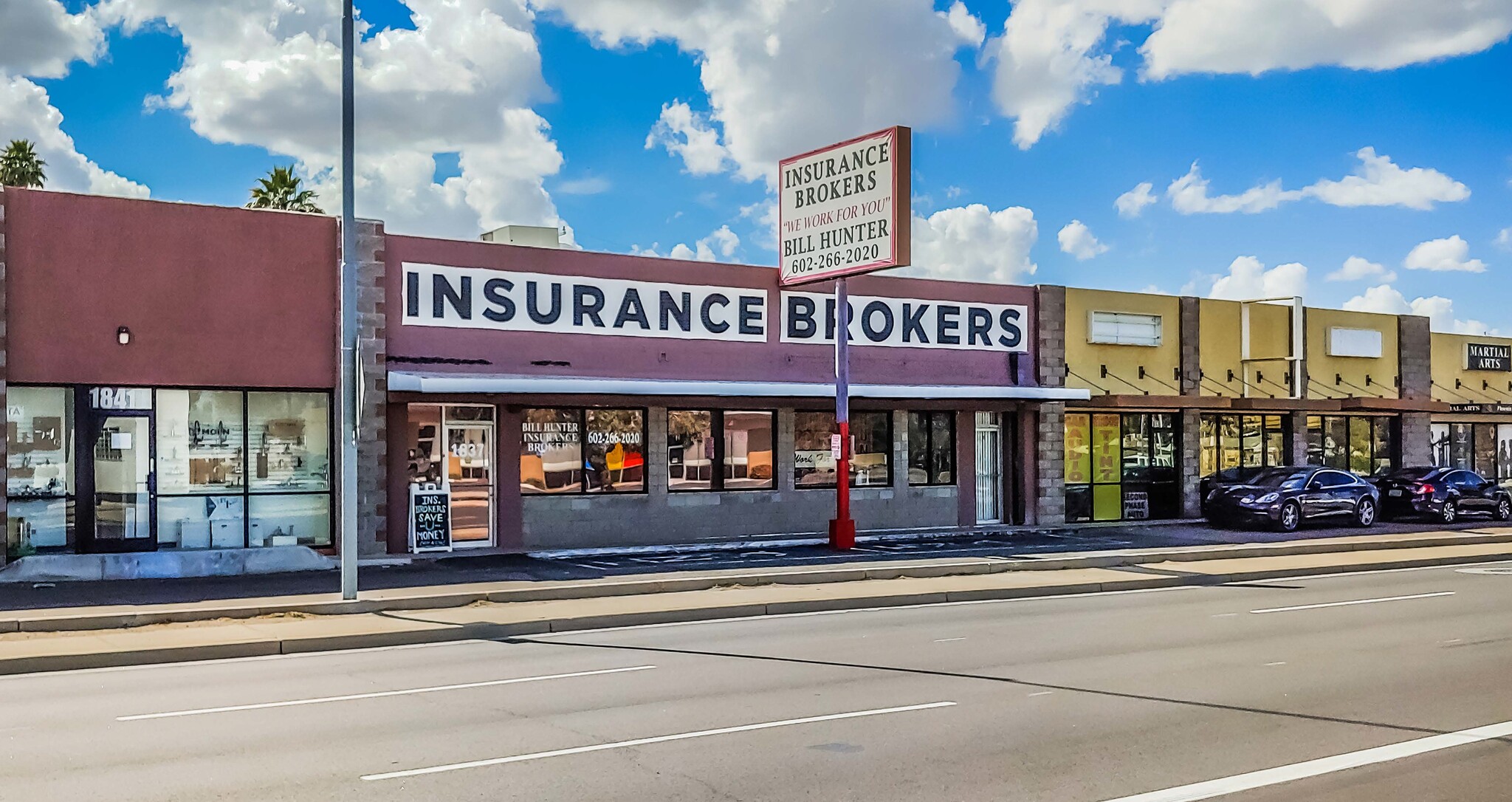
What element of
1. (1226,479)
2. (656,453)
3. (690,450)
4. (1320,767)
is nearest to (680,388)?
(656,453)

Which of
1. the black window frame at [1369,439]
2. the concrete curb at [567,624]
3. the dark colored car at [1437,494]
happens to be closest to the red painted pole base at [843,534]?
the concrete curb at [567,624]

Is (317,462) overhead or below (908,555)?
overhead

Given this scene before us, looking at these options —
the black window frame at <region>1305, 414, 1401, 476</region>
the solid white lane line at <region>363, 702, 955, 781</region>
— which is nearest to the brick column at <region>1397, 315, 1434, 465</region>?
the black window frame at <region>1305, 414, 1401, 476</region>

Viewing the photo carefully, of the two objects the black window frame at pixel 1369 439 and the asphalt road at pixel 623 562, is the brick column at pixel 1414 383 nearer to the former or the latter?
the black window frame at pixel 1369 439

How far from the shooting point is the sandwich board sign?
22.9 metres

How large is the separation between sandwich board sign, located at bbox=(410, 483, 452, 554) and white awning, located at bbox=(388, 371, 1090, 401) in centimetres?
190

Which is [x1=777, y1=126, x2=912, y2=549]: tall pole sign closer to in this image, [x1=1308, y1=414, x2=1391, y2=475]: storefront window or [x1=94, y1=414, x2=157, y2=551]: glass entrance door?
[x1=94, y1=414, x2=157, y2=551]: glass entrance door

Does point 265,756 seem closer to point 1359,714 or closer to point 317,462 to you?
point 1359,714

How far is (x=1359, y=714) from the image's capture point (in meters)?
9.99

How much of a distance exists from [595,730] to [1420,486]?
30.1m

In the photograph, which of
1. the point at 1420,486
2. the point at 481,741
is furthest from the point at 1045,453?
the point at 481,741

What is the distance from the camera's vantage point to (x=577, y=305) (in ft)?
81.3

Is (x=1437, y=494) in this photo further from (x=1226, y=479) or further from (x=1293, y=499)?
(x=1293, y=499)

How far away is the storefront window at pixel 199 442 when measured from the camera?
823 inches
